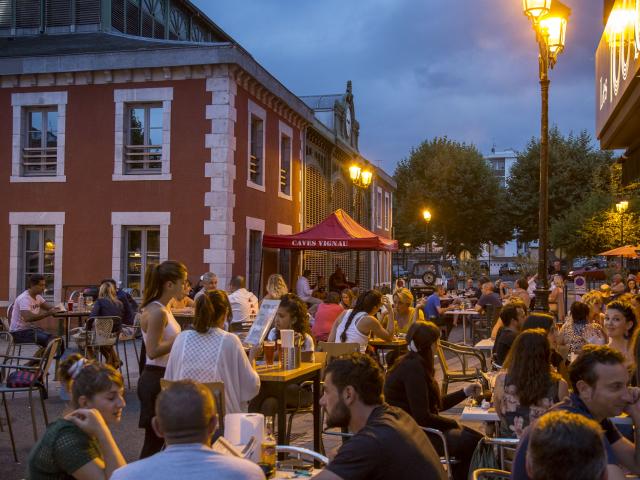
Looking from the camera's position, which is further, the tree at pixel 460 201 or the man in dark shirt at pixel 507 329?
the tree at pixel 460 201

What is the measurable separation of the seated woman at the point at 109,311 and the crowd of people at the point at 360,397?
395 cm

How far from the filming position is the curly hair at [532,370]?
15.6 feet

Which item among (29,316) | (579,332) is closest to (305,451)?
(579,332)

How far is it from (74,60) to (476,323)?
12.0m

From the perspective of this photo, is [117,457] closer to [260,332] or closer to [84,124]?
[260,332]

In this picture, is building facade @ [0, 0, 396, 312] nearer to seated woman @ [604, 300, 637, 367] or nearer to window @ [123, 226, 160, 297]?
window @ [123, 226, 160, 297]

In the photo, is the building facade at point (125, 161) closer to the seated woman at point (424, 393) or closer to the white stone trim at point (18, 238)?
the white stone trim at point (18, 238)

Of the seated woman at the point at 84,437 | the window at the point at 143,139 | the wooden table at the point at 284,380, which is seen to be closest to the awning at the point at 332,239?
the window at the point at 143,139

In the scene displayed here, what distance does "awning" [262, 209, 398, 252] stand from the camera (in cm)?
1761

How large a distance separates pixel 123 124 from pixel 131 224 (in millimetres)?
2346

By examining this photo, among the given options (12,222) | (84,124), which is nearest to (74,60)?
(84,124)

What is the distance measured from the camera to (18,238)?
57.3 feet

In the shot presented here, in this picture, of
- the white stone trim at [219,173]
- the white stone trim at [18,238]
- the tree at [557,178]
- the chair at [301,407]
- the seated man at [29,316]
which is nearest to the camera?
the chair at [301,407]

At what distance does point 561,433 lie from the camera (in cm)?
225
